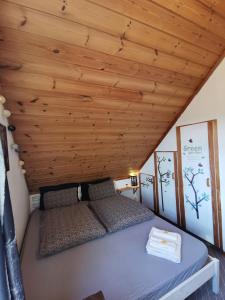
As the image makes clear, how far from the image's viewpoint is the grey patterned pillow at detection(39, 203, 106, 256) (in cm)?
159

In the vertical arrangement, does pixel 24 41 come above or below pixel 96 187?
above

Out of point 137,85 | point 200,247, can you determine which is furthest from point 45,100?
point 200,247

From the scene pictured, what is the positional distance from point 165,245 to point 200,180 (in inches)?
50.5

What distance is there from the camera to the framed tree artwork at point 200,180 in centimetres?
220

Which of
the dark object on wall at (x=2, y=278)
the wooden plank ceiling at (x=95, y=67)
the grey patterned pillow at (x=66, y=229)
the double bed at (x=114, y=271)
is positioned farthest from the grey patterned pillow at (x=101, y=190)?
the dark object on wall at (x=2, y=278)

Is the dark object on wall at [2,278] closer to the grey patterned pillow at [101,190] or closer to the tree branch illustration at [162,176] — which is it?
the grey patterned pillow at [101,190]

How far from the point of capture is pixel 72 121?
6.45 ft

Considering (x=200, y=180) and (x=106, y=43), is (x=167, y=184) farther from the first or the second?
(x=106, y=43)

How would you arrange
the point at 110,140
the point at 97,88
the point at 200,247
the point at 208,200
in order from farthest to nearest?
1. the point at 110,140
2. the point at 208,200
3. the point at 97,88
4. the point at 200,247

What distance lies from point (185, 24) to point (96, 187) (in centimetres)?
250

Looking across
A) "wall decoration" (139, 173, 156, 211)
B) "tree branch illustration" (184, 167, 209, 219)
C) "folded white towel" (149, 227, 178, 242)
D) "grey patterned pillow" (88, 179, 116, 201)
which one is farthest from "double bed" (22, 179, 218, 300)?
"wall decoration" (139, 173, 156, 211)

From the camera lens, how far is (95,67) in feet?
4.85

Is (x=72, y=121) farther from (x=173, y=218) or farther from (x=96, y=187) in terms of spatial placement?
(x=173, y=218)

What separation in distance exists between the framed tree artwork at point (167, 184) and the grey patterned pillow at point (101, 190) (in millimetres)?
963
